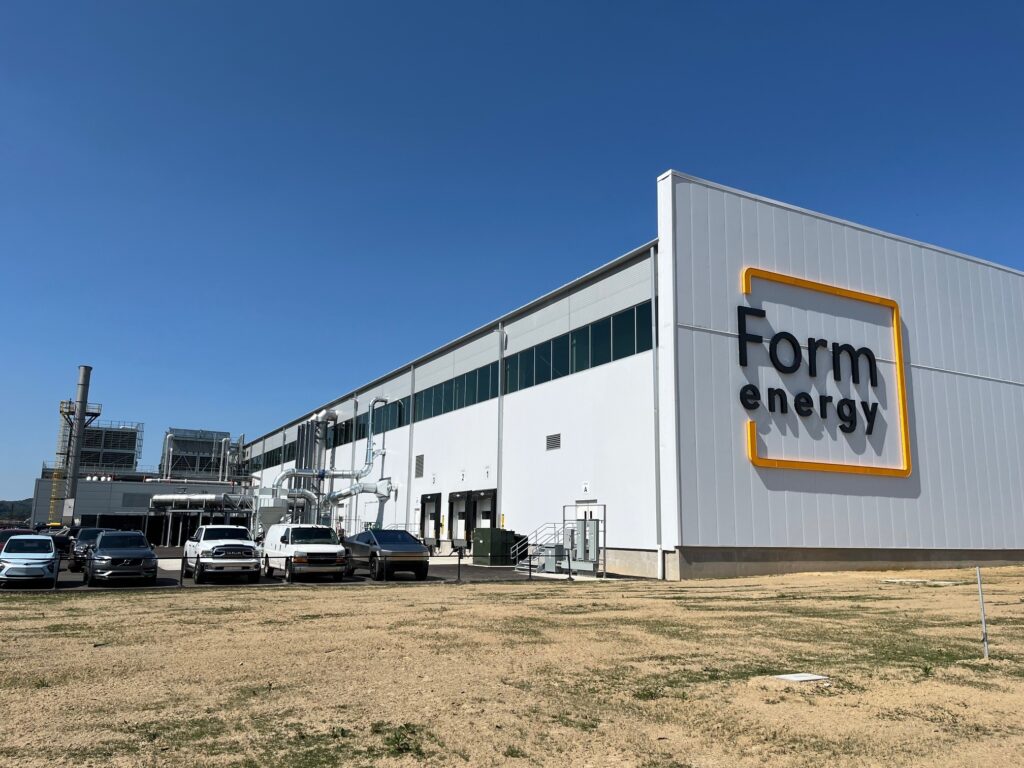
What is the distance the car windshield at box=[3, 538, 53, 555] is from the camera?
2366 cm

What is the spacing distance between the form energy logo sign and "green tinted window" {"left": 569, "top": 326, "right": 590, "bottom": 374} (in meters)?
6.55

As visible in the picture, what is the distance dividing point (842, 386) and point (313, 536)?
20.6 m

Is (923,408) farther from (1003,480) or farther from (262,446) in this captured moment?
(262,446)

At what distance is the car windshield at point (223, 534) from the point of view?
26.7 metres

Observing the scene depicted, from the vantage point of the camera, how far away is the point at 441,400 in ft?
154

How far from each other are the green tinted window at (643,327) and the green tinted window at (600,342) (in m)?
2.04

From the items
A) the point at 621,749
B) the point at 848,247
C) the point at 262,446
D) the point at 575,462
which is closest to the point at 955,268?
the point at 848,247

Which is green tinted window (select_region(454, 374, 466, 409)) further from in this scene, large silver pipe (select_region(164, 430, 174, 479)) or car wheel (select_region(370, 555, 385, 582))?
large silver pipe (select_region(164, 430, 174, 479))

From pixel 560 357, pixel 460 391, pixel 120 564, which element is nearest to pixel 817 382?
pixel 560 357

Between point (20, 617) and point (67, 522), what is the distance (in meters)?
50.2

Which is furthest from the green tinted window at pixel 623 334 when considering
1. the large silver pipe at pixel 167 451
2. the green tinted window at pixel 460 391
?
the large silver pipe at pixel 167 451

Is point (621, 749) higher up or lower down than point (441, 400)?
lower down

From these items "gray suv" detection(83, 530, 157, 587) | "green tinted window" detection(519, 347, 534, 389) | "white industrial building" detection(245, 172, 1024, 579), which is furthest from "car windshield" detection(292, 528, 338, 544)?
"green tinted window" detection(519, 347, 534, 389)

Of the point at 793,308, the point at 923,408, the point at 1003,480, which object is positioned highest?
the point at 793,308
